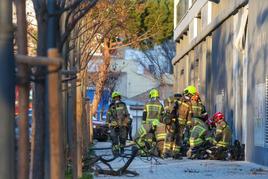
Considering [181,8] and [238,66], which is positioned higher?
[181,8]

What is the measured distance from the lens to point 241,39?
21328 mm

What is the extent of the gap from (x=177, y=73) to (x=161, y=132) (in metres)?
27.2

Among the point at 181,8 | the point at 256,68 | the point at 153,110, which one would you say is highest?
the point at 181,8

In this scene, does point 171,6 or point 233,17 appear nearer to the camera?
point 233,17

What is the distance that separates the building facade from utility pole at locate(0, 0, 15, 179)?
587 inches

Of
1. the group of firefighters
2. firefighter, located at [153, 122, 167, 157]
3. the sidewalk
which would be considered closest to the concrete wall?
the sidewalk

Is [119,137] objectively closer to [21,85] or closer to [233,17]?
[233,17]

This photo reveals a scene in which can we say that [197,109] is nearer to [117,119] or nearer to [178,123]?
[178,123]

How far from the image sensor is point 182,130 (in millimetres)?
21016

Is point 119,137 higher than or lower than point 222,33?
lower

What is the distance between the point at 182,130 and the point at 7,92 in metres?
18.2

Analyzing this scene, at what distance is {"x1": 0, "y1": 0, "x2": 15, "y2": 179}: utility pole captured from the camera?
297 centimetres

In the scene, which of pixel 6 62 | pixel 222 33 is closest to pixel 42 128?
pixel 6 62

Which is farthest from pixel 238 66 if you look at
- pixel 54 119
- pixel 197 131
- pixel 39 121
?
pixel 54 119
